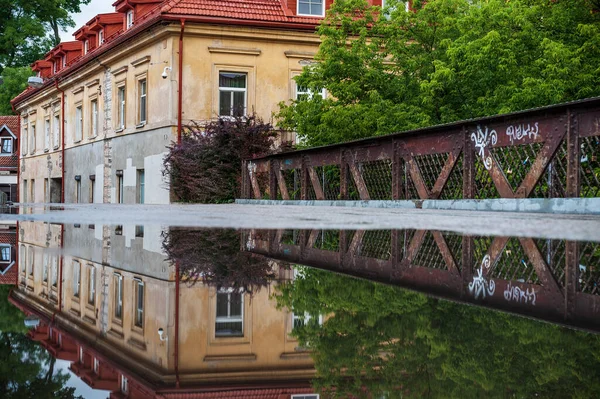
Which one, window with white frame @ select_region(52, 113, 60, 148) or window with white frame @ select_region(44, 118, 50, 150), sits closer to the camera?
window with white frame @ select_region(52, 113, 60, 148)

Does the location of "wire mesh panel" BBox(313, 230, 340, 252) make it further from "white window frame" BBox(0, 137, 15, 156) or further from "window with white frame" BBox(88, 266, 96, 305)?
"white window frame" BBox(0, 137, 15, 156)

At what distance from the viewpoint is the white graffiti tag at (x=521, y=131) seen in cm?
958

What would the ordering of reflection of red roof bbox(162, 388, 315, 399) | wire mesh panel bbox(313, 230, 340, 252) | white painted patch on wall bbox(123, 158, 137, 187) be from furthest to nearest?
white painted patch on wall bbox(123, 158, 137, 187) → wire mesh panel bbox(313, 230, 340, 252) → reflection of red roof bbox(162, 388, 315, 399)

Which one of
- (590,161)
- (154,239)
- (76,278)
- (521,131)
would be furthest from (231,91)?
(76,278)

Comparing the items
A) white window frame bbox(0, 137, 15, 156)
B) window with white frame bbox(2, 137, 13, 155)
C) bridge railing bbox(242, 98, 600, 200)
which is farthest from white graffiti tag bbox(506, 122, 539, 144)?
window with white frame bbox(2, 137, 13, 155)

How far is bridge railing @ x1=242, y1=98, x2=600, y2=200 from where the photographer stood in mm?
8984

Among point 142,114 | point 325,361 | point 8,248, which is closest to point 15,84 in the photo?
point 142,114

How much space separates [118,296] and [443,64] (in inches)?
829

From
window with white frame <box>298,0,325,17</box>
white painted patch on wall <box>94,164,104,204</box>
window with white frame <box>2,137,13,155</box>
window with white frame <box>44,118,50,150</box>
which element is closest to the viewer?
window with white frame <box>298,0,325,17</box>

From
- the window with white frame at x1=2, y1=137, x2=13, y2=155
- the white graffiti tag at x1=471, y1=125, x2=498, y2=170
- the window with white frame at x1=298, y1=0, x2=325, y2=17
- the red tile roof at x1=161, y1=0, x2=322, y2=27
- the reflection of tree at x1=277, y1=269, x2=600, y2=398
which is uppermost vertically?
the window with white frame at x1=298, y1=0, x2=325, y2=17

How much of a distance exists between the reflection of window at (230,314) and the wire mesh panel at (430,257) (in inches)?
50.2

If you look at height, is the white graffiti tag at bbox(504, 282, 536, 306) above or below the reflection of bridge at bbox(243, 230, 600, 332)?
below

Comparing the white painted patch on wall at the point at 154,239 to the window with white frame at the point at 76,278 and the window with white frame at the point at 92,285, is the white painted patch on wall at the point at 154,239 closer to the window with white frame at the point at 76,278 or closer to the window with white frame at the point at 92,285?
the window with white frame at the point at 76,278

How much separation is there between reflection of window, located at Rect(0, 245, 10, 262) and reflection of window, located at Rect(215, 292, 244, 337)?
2022 mm
